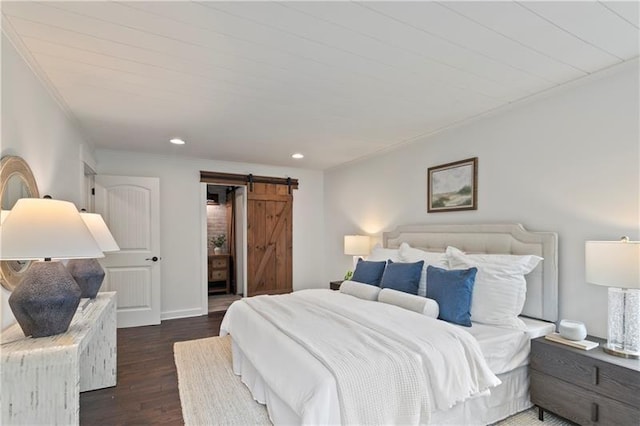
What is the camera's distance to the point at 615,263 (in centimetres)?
206

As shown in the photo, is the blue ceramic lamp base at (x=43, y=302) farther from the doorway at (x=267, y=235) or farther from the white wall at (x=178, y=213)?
the doorway at (x=267, y=235)

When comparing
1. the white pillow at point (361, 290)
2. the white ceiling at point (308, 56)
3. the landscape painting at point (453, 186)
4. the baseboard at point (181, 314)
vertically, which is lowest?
the baseboard at point (181, 314)

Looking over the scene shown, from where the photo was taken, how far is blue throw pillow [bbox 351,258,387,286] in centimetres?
356

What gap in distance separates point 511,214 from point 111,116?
3.88 metres

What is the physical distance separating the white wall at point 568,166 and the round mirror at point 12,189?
3.59 meters

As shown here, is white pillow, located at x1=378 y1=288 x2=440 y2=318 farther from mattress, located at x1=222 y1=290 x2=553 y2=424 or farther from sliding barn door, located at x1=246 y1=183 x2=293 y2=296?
sliding barn door, located at x1=246 y1=183 x2=293 y2=296

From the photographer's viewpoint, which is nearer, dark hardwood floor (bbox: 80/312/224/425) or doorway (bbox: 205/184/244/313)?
dark hardwood floor (bbox: 80/312/224/425)

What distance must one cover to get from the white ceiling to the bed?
1333mm

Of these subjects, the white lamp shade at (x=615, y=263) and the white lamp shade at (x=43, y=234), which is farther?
the white lamp shade at (x=615, y=263)

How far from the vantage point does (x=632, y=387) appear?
1.90 meters

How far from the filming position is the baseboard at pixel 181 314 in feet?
16.5

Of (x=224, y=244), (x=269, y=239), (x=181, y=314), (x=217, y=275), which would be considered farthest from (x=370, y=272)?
(x=224, y=244)

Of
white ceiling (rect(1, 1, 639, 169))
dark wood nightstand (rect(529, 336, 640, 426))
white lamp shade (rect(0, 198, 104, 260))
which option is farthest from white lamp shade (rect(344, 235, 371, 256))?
white lamp shade (rect(0, 198, 104, 260))

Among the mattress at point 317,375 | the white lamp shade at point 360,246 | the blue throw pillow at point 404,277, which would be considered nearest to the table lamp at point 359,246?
the white lamp shade at point 360,246
